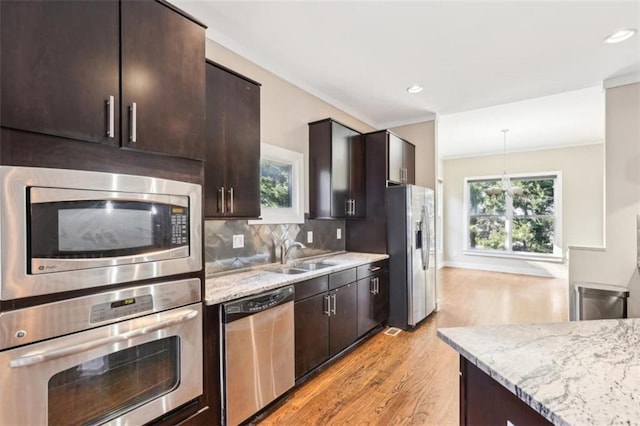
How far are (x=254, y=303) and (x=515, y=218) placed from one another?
710cm

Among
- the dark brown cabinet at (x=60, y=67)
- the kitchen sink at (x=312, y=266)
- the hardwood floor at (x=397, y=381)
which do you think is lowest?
the hardwood floor at (x=397, y=381)

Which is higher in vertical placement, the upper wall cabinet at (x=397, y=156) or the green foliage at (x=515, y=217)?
the upper wall cabinet at (x=397, y=156)

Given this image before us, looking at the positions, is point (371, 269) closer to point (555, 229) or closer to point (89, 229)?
point (89, 229)

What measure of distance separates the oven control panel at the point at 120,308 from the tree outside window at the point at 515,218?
7063 mm

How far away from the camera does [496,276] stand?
6.61 meters

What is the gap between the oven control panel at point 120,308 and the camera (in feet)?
4.17

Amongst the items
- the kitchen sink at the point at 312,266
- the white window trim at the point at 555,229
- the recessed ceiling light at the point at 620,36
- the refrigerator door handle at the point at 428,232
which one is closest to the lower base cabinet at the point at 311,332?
A: the kitchen sink at the point at 312,266

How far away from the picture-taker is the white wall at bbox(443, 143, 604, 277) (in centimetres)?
611

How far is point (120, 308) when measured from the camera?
4.38 ft

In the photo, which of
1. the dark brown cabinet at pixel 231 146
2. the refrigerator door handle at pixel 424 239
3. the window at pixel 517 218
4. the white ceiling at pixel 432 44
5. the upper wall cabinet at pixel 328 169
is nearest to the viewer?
the dark brown cabinet at pixel 231 146

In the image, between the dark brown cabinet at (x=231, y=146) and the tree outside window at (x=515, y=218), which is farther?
the tree outside window at (x=515, y=218)

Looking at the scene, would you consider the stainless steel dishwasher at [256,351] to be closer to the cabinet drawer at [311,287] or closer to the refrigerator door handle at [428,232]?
the cabinet drawer at [311,287]

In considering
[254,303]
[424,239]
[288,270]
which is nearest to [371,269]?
[424,239]

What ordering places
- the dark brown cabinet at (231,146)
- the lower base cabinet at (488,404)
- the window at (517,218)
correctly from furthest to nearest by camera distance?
the window at (517,218) → the dark brown cabinet at (231,146) → the lower base cabinet at (488,404)
